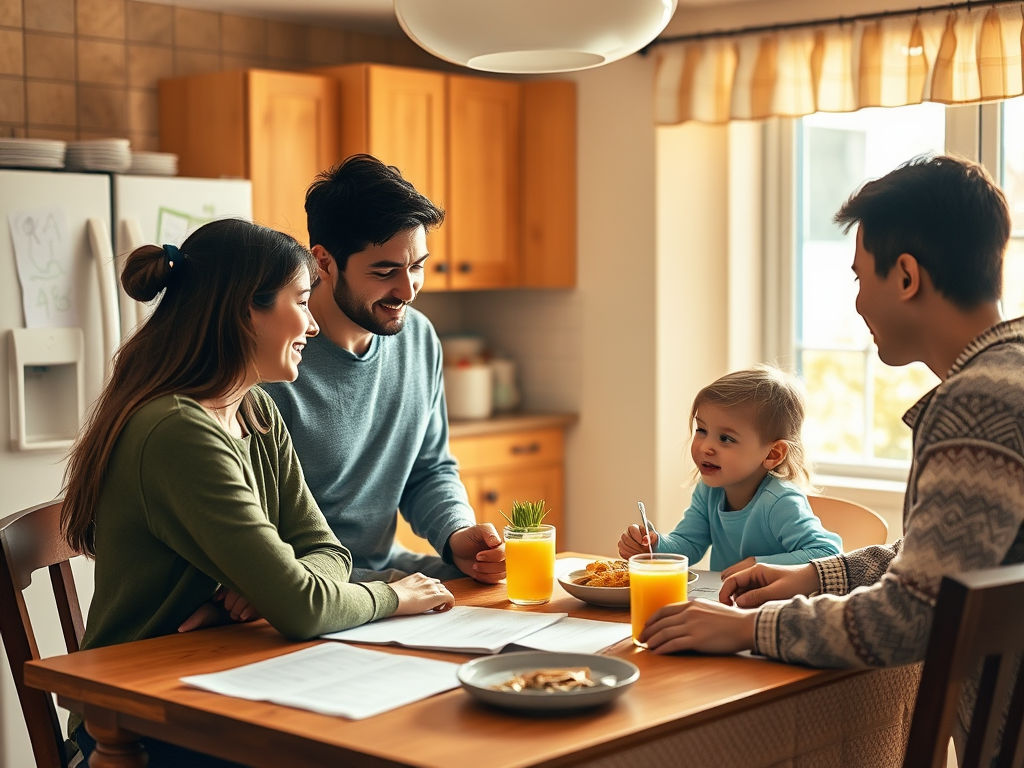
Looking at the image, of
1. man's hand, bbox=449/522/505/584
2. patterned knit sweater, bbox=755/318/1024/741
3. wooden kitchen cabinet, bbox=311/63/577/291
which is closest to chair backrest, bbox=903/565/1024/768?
patterned knit sweater, bbox=755/318/1024/741

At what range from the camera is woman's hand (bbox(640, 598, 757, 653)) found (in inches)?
66.6

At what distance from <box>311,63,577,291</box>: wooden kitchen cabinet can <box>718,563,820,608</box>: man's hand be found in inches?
104

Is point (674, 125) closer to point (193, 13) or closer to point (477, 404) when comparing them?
point (477, 404)

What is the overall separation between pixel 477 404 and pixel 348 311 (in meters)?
2.16

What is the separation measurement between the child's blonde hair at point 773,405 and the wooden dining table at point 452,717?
1.97 feet

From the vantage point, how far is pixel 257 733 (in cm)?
145

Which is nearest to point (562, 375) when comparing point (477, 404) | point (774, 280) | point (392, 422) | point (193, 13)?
point (477, 404)

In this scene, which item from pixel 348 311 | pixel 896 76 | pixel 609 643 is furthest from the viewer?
pixel 896 76

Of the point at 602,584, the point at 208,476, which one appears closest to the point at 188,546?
the point at 208,476

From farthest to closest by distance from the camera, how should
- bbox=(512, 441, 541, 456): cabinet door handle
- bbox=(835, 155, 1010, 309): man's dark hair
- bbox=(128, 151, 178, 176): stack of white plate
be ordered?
bbox=(512, 441, 541, 456): cabinet door handle → bbox=(128, 151, 178, 176): stack of white plate → bbox=(835, 155, 1010, 309): man's dark hair

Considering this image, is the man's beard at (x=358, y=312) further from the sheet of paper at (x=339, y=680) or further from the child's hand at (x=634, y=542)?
the sheet of paper at (x=339, y=680)

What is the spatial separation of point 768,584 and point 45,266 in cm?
223

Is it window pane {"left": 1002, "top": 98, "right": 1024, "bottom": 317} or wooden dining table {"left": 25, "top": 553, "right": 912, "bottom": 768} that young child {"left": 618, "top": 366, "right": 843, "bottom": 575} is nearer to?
wooden dining table {"left": 25, "top": 553, "right": 912, "bottom": 768}

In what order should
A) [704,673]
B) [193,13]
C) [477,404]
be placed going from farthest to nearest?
1. [477,404]
2. [193,13]
3. [704,673]
